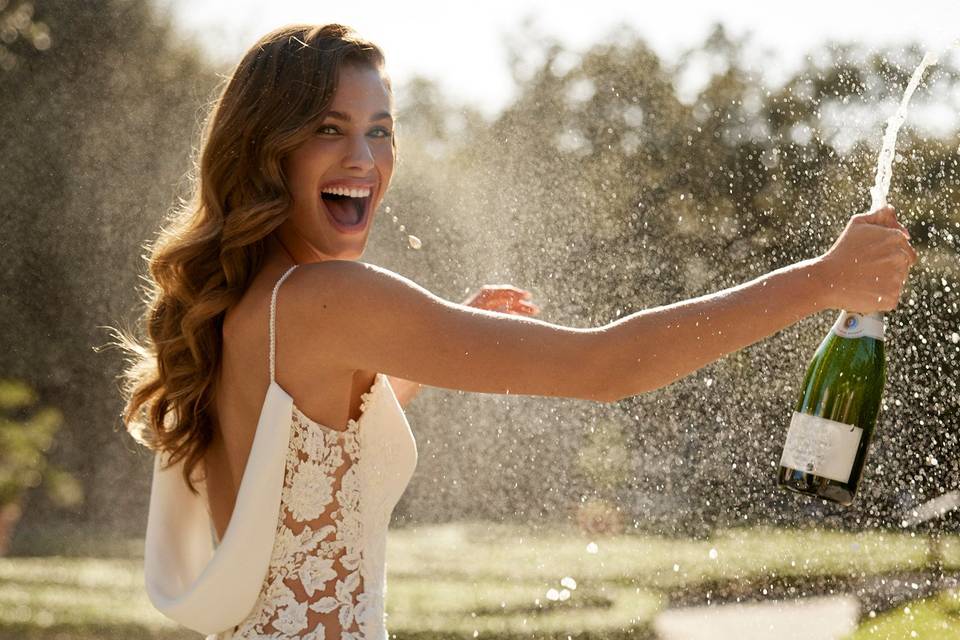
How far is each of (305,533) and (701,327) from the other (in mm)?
803

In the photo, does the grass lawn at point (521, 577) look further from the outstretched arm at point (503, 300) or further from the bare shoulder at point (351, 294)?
the bare shoulder at point (351, 294)

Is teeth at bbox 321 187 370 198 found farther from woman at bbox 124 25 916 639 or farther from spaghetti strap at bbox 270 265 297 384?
spaghetti strap at bbox 270 265 297 384

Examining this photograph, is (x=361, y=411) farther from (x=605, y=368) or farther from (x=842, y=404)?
(x=842, y=404)

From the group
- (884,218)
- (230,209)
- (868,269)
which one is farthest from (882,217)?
(230,209)

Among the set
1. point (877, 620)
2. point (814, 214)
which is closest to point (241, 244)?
point (877, 620)

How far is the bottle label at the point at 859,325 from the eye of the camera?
115 inches

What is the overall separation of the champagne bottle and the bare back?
92 centimetres

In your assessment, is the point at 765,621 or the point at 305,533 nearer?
the point at 305,533

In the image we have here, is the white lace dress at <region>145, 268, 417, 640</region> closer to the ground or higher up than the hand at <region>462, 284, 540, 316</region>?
closer to the ground

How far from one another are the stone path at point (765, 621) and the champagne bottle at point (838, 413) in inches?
199

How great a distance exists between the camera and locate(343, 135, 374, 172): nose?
97.1 inches

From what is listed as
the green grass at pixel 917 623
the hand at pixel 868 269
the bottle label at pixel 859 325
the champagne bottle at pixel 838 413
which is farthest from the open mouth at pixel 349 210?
the green grass at pixel 917 623

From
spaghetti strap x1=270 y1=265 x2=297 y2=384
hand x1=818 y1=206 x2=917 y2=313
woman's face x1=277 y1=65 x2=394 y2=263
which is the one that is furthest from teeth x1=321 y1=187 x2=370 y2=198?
hand x1=818 y1=206 x2=917 y2=313

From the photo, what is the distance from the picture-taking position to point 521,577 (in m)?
12.3
